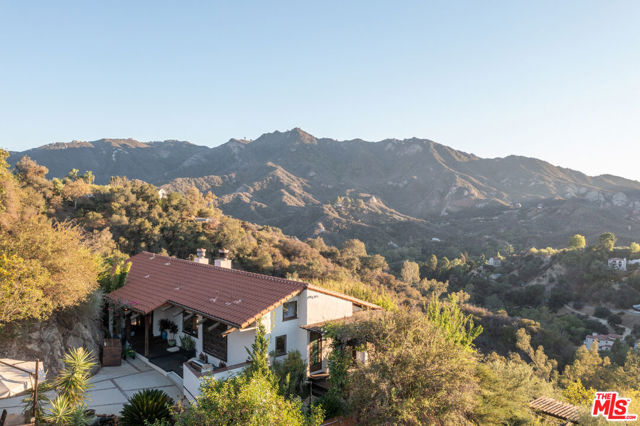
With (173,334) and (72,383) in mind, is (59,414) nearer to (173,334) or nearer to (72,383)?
(72,383)

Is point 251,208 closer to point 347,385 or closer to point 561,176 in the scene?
point 347,385

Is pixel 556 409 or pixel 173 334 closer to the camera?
pixel 556 409

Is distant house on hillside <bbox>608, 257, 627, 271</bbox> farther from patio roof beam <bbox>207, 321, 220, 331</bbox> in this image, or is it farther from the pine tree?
the pine tree

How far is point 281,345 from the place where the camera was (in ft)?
39.2

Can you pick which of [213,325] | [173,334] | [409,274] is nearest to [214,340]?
[213,325]

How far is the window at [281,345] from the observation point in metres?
11.9

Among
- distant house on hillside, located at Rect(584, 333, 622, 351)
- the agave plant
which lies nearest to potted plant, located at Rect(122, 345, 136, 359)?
the agave plant

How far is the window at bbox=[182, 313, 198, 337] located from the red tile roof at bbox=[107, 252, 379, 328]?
1.15 m

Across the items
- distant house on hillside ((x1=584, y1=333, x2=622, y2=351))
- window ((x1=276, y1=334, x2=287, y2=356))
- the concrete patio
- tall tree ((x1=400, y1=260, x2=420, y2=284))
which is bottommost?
distant house on hillside ((x1=584, y1=333, x2=622, y2=351))

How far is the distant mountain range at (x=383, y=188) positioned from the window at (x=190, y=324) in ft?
258

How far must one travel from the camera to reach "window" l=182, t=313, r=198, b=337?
48.0ft

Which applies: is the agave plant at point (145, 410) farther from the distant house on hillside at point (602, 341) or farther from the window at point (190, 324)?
the distant house on hillside at point (602, 341)

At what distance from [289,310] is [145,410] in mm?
4831

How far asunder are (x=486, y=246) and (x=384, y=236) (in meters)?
26.9
